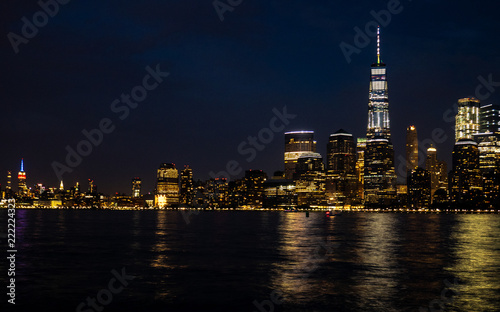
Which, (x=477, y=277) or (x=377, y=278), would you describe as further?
(x=477, y=277)

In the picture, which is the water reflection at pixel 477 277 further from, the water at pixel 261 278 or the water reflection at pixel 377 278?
the water reflection at pixel 377 278

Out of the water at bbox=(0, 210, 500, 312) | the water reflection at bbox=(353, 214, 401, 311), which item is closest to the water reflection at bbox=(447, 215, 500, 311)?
the water at bbox=(0, 210, 500, 312)

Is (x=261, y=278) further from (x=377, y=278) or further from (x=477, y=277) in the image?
(x=477, y=277)

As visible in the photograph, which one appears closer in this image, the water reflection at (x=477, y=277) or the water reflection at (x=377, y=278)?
the water reflection at (x=477, y=277)

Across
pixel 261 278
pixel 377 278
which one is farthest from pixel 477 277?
pixel 261 278

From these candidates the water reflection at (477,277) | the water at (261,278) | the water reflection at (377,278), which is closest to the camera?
the water reflection at (477,277)

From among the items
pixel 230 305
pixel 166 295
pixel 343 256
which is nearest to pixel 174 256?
pixel 343 256

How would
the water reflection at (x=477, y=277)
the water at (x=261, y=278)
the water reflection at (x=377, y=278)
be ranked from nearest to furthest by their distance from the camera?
the water reflection at (x=477, y=277), the water at (x=261, y=278), the water reflection at (x=377, y=278)

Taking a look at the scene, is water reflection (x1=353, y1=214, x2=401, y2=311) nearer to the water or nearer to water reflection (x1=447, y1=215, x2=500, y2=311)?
the water

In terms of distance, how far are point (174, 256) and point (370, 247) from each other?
2945 cm

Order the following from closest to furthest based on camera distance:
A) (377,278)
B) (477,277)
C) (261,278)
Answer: (261,278), (377,278), (477,277)

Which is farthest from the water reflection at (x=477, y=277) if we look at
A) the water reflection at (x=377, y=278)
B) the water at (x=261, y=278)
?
the water reflection at (x=377, y=278)

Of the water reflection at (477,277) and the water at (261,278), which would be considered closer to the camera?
the water reflection at (477,277)

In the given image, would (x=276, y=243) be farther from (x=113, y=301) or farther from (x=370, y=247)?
(x=113, y=301)
